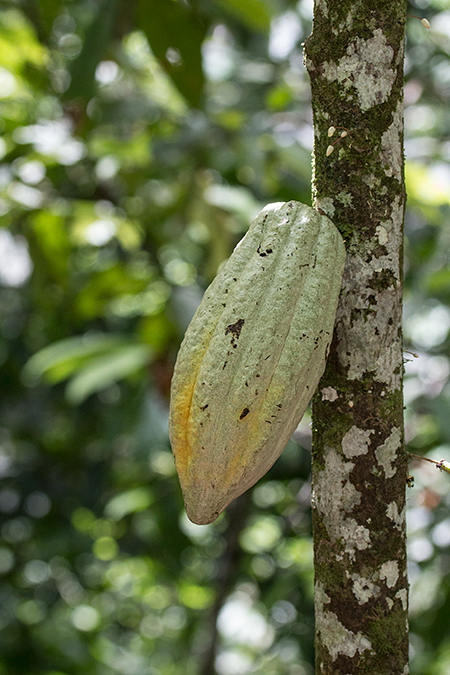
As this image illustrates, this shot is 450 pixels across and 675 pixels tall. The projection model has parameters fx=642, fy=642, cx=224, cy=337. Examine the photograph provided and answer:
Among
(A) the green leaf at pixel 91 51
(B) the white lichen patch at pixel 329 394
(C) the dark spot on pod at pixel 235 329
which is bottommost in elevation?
(B) the white lichen patch at pixel 329 394

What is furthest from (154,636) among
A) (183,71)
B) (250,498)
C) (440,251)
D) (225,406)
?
(225,406)

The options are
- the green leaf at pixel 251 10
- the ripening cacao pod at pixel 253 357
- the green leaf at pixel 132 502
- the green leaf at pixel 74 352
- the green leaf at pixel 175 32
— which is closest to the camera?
the ripening cacao pod at pixel 253 357

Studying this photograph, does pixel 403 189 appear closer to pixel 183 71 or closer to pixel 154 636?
pixel 183 71

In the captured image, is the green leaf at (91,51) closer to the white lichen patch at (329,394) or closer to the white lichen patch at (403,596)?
the white lichen patch at (329,394)

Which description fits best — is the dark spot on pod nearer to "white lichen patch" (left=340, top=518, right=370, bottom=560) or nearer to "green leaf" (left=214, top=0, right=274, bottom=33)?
"white lichen patch" (left=340, top=518, right=370, bottom=560)

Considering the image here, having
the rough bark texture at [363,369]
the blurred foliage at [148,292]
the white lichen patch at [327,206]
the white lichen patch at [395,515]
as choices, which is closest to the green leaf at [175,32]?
the blurred foliage at [148,292]

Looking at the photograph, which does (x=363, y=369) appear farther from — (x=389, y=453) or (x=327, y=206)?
(x=327, y=206)

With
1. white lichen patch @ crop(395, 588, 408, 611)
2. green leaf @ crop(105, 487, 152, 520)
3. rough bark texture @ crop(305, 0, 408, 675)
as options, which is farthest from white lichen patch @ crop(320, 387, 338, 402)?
green leaf @ crop(105, 487, 152, 520)
